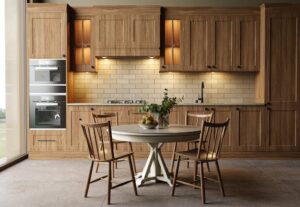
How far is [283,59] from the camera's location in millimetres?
5629

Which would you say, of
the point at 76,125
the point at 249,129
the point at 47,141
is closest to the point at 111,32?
the point at 76,125

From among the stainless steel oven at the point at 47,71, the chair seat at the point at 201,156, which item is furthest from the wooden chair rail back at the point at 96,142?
the stainless steel oven at the point at 47,71

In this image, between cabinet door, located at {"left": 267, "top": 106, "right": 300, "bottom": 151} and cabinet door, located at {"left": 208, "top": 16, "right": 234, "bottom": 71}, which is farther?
cabinet door, located at {"left": 208, "top": 16, "right": 234, "bottom": 71}

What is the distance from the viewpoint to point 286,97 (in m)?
5.62

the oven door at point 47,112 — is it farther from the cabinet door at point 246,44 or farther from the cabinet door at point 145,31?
the cabinet door at point 246,44

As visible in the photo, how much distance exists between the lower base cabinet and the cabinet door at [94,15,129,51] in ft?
3.70

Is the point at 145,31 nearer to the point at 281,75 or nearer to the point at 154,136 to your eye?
the point at 281,75

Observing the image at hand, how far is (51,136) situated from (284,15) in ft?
14.7

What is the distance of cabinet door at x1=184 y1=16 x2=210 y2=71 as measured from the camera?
19.1ft

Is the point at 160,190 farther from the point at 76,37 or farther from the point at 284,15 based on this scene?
the point at 284,15

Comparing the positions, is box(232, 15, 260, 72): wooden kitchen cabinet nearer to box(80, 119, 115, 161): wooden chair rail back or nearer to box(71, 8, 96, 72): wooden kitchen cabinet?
box(71, 8, 96, 72): wooden kitchen cabinet

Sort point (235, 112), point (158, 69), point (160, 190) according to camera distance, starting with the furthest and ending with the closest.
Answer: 1. point (158, 69)
2. point (235, 112)
3. point (160, 190)

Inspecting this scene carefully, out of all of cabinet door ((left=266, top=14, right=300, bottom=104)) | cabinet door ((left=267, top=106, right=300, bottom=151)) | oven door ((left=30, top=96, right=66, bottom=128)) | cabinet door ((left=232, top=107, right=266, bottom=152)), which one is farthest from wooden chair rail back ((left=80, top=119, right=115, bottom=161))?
cabinet door ((left=266, top=14, right=300, bottom=104))

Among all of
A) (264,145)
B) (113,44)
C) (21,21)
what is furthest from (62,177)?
(264,145)
